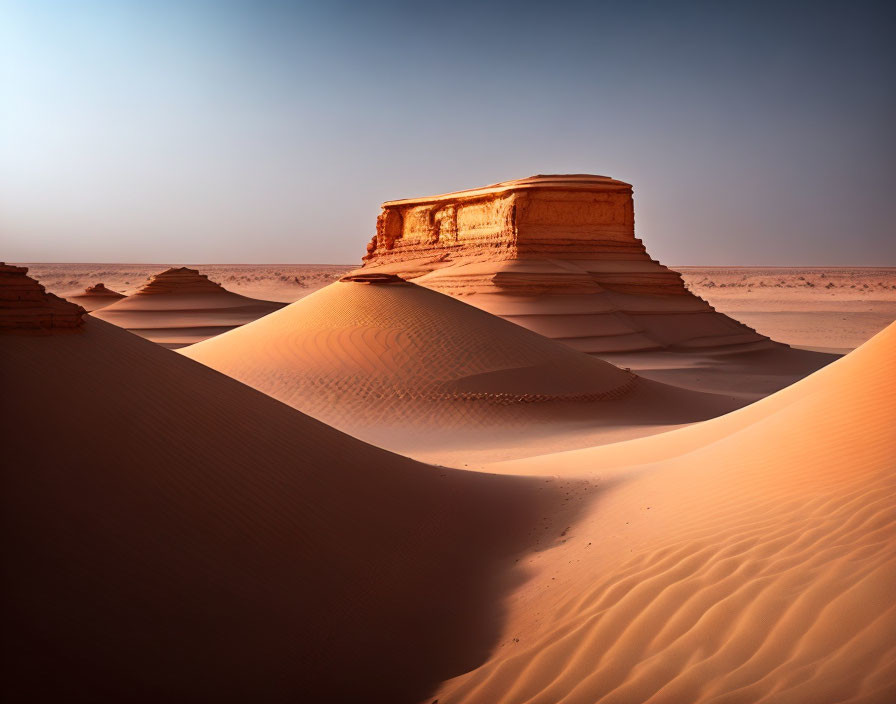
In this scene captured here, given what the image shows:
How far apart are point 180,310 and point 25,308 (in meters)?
33.8

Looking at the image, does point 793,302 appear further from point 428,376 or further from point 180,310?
point 428,376

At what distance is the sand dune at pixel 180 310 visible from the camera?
34125mm

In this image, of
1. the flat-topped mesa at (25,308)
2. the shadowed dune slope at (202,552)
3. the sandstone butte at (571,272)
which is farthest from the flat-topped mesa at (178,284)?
the flat-topped mesa at (25,308)

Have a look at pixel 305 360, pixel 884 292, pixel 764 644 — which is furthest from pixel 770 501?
pixel 884 292

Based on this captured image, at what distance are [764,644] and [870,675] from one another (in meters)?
0.52

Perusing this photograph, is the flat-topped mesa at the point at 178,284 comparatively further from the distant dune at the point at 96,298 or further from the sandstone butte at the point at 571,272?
the sandstone butte at the point at 571,272

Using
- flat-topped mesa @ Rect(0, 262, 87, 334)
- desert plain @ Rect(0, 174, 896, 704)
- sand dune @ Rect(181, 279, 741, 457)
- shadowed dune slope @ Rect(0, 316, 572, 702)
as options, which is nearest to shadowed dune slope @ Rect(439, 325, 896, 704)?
desert plain @ Rect(0, 174, 896, 704)

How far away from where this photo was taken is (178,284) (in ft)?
131

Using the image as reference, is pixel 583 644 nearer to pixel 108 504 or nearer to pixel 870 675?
pixel 870 675

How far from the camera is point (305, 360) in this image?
17.4 m

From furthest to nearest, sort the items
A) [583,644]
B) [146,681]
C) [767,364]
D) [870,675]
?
[767,364] < [583,644] < [146,681] < [870,675]

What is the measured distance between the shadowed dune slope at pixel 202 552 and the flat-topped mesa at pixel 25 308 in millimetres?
138

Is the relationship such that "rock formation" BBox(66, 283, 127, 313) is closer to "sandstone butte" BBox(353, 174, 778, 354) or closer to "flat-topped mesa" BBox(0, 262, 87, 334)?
"sandstone butte" BBox(353, 174, 778, 354)

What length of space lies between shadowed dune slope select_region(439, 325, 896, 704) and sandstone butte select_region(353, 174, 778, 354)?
1956 centimetres
